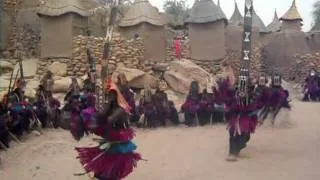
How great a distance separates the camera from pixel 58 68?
21625mm

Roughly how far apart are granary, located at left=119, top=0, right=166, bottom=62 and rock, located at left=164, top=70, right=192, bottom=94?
80.8 inches

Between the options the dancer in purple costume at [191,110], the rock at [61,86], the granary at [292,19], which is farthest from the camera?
the granary at [292,19]

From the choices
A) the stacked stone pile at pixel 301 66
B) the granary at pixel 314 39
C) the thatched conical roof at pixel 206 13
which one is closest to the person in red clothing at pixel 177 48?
the thatched conical roof at pixel 206 13

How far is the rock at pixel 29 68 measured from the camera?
71.6ft

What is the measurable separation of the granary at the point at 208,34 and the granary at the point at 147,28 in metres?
1.25

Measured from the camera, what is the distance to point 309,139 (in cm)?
1298

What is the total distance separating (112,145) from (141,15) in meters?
15.3

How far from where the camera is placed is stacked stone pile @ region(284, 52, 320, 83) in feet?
Answer: 88.1

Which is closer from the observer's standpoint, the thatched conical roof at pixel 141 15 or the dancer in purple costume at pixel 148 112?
the dancer in purple costume at pixel 148 112

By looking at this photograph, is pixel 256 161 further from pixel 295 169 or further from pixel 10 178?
pixel 10 178

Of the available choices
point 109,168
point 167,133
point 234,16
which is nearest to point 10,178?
point 109,168

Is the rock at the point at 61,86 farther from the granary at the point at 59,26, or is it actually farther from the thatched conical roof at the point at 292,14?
the thatched conical roof at the point at 292,14

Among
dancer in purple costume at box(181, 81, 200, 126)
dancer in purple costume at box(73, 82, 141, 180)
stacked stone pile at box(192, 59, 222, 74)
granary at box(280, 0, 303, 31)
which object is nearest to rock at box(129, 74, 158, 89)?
stacked stone pile at box(192, 59, 222, 74)

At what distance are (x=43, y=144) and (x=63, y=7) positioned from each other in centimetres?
1062
